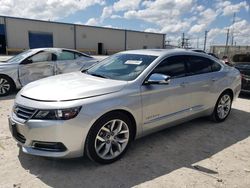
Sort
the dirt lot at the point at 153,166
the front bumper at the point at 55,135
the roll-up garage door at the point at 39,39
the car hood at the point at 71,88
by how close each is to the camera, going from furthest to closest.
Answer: the roll-up garage door at the point at 39,39, the car hood at the point at 71,88, the dirt lot at the point at 153,166, the front bumper at the point at 55,135

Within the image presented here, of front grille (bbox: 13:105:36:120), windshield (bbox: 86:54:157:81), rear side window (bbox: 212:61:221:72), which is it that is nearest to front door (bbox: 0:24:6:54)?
windshield (bbox: 86:54:157:81)

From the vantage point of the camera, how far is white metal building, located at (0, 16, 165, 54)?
113ft

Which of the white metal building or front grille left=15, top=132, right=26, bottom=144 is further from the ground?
the white metal building

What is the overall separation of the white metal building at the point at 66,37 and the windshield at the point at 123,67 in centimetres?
3207

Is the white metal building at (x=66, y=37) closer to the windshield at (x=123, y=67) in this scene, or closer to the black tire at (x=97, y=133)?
the windshield at (x=123, y=67)

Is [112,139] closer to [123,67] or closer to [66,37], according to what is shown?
[123,67]

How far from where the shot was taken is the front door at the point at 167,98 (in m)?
3.85

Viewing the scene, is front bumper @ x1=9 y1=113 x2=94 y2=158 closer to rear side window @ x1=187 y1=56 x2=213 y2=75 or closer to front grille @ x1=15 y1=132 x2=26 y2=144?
front grille @ x1=15 y1=132 x2=26 y2=144

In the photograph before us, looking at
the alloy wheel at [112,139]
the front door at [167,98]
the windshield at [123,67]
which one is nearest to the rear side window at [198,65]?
the front door at [167,98]

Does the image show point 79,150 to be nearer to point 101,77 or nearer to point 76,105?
point 76,105

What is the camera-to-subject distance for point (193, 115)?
4.80 metres

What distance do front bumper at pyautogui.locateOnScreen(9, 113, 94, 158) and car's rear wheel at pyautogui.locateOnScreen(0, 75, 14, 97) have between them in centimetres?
489

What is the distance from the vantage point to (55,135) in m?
3.04

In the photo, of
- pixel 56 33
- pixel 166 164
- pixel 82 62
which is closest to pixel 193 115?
pixel 166 164
